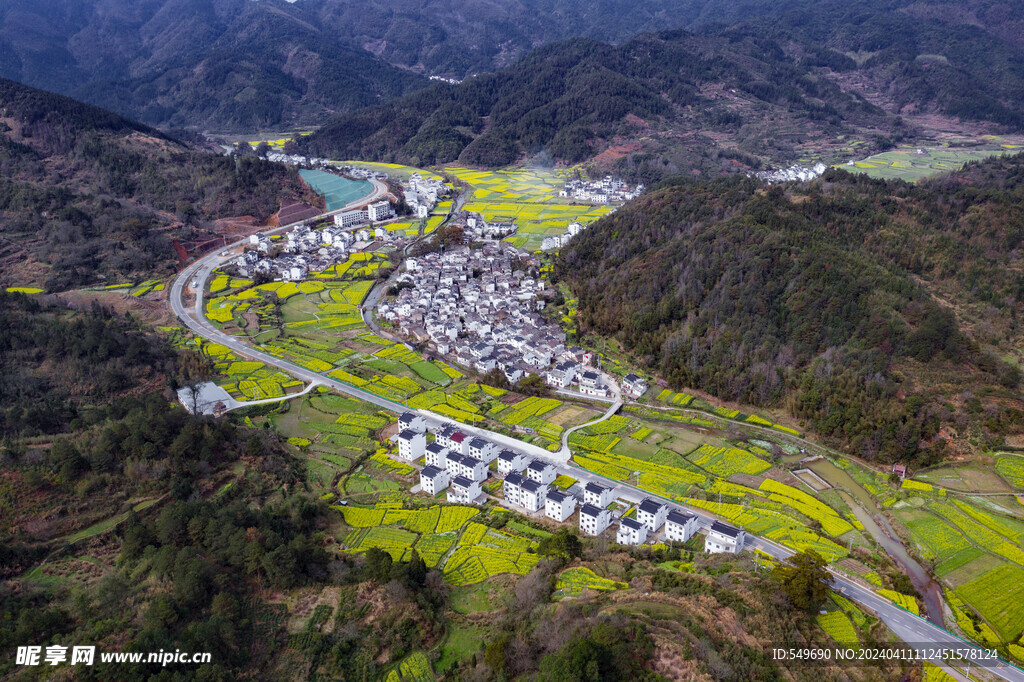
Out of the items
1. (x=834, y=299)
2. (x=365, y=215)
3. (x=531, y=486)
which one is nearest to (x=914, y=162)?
(x=834, y=299)

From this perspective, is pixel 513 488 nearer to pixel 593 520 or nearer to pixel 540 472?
pixel 540 472

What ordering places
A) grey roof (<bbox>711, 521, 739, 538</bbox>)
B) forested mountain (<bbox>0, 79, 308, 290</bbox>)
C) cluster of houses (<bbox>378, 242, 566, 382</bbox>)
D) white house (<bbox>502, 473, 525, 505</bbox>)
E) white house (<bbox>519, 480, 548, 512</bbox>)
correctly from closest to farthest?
grey roof (<bbox>711, 521, 739, 538</bbox>)
white house (<bbox>519, 480, 548, 512</bbox>)
white house (<bbox>502, 473, 525, 505</bbox>)
cluster of houses (<bbox>378, 242, 566, 382</bbox>)
forested mountain (<bbox>0, 79, 308, 290</bbox>)

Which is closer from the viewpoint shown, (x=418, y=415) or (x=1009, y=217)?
(x=418, y=415)

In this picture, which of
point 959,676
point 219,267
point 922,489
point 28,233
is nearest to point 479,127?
point 219,267

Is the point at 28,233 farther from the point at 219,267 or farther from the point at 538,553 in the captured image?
the point at 538,553

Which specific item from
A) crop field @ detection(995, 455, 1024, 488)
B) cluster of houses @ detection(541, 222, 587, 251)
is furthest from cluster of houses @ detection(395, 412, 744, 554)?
cluster of houses @ detection(541, 222, 587, 251)

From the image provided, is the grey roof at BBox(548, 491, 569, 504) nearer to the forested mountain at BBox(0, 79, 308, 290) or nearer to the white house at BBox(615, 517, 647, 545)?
the white house at BBox(615, 517, 647, 545)

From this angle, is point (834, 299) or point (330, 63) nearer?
point (834, 299)
